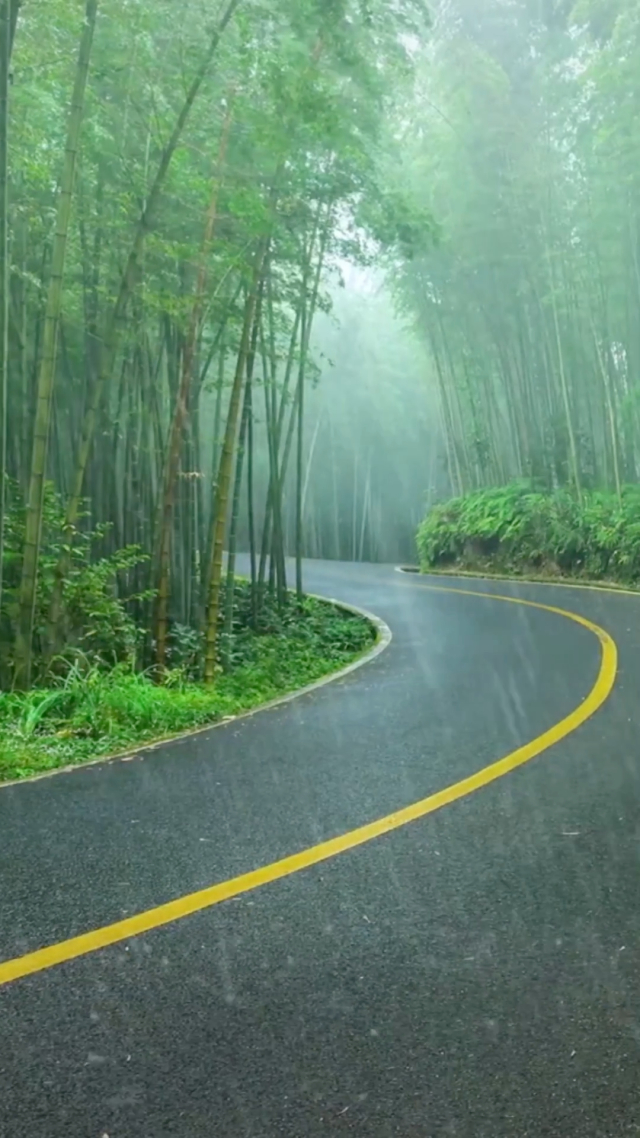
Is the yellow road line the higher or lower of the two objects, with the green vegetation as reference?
lower

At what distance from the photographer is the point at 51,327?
6.48 metres

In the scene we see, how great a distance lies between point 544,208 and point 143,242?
11.9m

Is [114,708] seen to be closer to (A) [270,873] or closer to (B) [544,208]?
(A) [270,873]

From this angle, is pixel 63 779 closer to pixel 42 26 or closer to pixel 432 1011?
pixel 432 1011

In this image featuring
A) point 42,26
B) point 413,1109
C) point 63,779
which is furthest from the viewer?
point 42,26

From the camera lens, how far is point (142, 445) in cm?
1018

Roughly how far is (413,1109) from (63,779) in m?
3.45

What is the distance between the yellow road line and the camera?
3086mm

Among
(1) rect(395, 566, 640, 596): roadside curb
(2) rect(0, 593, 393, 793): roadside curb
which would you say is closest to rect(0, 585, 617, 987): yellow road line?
(2) rect(0, 593, 393, 793): roadside curb

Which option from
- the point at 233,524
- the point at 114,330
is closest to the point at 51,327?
the point at 114,330

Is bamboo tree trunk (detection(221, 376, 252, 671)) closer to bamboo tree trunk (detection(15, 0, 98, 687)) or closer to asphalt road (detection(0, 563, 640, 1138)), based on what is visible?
bamboo tree trunk (detection(15, 0, 98, 687))

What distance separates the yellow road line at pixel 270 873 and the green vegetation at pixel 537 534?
12.3 metres

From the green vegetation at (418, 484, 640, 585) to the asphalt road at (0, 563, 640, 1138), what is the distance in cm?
1280

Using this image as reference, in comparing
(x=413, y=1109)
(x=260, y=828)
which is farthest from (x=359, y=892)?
(x=413, y=1109)
